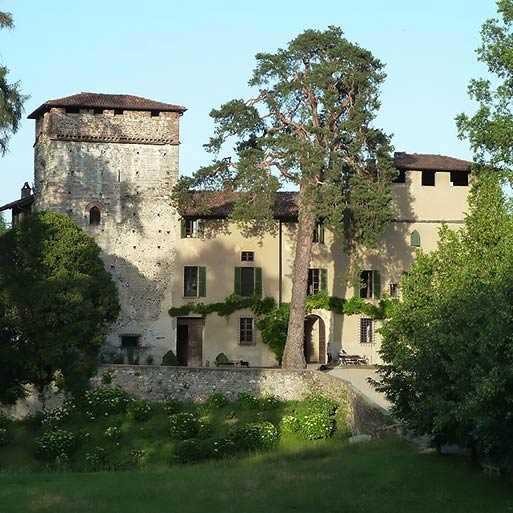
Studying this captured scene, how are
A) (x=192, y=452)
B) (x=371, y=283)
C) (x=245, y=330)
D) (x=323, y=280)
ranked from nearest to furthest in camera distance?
(x=192, y=452) < (x=245, y=330) < (x=323, y=280) < (x=371, y=283)

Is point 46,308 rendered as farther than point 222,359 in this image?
No

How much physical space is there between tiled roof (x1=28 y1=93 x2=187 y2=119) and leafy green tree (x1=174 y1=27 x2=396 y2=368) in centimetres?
489

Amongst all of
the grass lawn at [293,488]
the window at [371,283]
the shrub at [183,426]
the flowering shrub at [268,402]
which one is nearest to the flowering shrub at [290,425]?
the flowering shrub at [268,402]

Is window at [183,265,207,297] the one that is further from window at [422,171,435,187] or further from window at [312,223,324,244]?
window at [422,171,435,187]

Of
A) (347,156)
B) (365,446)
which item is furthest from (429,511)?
(347,156)

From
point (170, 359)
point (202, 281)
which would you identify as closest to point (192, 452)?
point (170, 359)

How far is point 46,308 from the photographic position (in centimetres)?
3594

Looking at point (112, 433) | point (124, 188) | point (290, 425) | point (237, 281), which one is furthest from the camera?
point (237, 281)

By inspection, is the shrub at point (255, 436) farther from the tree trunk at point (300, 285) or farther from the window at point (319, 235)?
the window at point (319, 235)

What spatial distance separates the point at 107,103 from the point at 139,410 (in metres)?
14.9

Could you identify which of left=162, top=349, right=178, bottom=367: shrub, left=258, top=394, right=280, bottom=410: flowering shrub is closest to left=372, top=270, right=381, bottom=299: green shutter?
left=162, top=349, right=178, bottom=367: shrub

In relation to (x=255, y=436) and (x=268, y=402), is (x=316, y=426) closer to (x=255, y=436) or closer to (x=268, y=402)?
(x=255, y=436)

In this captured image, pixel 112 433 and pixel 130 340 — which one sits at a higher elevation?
pixel 130 340

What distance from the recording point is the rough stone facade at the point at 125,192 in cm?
4362
